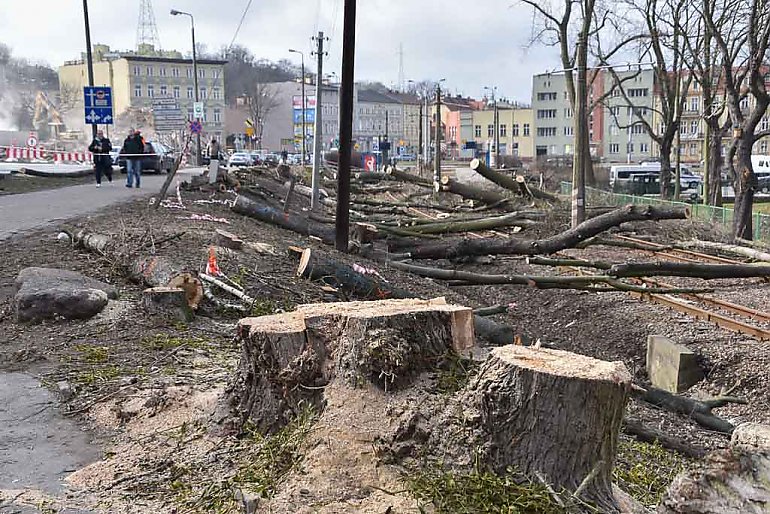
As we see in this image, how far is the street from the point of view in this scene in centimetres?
1452

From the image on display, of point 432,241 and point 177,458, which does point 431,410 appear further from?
point 432,241

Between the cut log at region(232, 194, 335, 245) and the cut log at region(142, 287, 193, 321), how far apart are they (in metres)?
8.82

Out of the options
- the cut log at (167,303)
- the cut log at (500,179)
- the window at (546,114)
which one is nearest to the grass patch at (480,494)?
the cut log at (167,303)

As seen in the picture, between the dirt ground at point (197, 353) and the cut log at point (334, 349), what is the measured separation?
0.28m

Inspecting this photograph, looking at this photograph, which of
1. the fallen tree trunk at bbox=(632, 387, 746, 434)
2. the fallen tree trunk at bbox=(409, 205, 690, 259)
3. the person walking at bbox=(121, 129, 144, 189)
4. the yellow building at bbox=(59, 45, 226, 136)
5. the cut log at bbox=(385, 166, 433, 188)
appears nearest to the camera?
the fallen tree trunk at bbox=(632, 387, 746, 434)

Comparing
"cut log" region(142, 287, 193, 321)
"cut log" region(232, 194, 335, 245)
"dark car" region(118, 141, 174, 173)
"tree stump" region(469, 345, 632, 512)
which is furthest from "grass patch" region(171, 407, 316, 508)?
"dark car" region(118, 141, 174, 173)

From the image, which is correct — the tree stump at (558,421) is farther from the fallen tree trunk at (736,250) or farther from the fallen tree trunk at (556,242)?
the fallen tree trunk at (736,250)

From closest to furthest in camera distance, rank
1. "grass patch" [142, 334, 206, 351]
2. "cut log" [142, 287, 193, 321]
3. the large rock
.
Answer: "grass patch" [142, 334, 206, 351]
the large rock
"cut log" [142, 287, 193, 321]

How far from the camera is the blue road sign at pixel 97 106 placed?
1023 inches

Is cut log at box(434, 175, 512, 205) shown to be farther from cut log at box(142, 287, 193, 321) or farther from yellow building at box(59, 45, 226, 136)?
yellow building at box(59, 45, 226, 136)

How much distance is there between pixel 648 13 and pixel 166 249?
29867 millimetres

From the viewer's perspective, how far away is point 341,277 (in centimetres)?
1090

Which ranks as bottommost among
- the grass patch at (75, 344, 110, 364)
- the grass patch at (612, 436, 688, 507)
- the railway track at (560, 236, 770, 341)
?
the railway track at (560, 236, 770, 341)

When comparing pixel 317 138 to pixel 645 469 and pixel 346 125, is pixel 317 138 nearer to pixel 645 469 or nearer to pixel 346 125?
pixel 346 125
